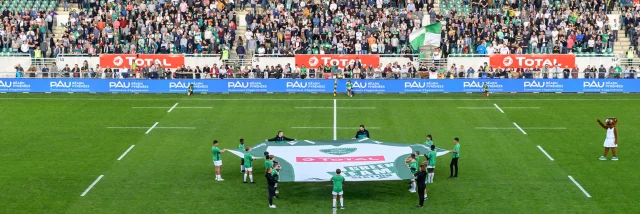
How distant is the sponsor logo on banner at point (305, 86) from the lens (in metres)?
63.9

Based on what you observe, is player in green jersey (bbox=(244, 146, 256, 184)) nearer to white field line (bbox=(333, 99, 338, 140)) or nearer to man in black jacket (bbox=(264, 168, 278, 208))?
man in black jacket (bbox=(264, 168, 278, 208))

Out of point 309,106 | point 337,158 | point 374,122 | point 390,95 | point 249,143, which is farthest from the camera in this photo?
point 390,95

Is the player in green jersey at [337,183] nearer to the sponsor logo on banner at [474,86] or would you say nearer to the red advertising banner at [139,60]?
the sponsor logo on banner at [474,86]

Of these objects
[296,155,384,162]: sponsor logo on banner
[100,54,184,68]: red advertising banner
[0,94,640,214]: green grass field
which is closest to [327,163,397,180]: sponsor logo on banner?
[296,155,384,162]: sponsor logo on banner

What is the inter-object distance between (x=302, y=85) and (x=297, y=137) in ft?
59.4

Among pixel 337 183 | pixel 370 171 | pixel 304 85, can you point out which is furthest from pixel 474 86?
pixel 337 183

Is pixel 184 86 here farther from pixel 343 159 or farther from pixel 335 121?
pixel 343 159

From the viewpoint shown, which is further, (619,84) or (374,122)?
(619,84)

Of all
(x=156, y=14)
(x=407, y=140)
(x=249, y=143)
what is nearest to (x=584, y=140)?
(x=407, y=140)

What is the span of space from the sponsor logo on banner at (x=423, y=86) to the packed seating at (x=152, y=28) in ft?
49.2

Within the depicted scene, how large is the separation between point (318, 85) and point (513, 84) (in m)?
13.1

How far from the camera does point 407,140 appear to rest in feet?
149

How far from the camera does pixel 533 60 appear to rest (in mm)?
69438

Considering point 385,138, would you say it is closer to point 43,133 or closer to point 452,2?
point 43,133
